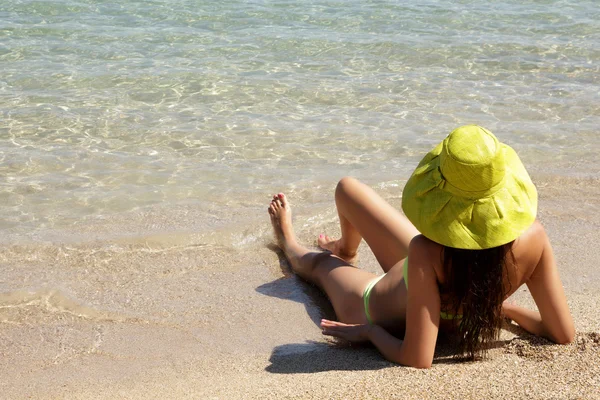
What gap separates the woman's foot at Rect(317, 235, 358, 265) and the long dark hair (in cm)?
136

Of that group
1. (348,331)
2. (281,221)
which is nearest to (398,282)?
(348,331)

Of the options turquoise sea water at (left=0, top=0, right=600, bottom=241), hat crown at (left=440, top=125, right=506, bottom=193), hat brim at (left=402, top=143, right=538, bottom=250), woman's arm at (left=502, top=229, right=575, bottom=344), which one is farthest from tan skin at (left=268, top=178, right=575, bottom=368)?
turquoise sea water at (left=0, top=0, right=600, bottom=241)

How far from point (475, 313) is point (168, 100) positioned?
503 centimetres

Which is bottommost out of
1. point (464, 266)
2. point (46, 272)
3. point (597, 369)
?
point (46, 272)

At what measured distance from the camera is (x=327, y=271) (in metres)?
4.00

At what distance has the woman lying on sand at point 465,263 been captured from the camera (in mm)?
2680

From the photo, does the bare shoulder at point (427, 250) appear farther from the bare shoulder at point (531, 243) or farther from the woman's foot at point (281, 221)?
the woman's foot at point (281, 221)

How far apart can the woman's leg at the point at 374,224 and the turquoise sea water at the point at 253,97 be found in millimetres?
1330

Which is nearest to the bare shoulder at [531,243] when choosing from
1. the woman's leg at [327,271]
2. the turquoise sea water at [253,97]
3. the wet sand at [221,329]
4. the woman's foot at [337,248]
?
the wet sand at [221,329]

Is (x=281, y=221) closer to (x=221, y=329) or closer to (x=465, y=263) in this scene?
→ (x=221, y=329)

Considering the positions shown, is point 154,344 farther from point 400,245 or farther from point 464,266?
point 464,266

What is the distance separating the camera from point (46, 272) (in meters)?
4.45

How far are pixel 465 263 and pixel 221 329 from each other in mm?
1451

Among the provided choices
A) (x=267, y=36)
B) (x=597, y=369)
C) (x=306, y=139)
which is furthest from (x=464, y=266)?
(x=267, y=36)
